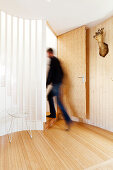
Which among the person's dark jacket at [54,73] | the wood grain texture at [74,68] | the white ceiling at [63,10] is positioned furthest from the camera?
the wood grain texture at [74,68]

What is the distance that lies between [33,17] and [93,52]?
1.30 m

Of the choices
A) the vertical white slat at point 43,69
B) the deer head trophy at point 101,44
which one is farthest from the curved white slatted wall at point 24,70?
the deer head trophy at point 101,44

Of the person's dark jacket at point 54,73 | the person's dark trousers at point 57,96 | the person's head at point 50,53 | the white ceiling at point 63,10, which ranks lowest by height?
the person's dark trousers at point 57,96

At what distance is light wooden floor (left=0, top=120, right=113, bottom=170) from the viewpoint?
1.19 meters

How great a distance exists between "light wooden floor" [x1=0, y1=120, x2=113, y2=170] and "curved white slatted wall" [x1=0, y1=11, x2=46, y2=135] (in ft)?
1.21

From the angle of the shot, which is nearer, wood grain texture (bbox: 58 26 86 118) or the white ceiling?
the white ceiling

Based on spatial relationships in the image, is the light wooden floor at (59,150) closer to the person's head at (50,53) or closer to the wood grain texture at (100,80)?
the wood grain texture at (100,80)

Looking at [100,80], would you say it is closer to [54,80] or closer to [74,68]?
[74,68]

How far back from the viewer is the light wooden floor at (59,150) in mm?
1186

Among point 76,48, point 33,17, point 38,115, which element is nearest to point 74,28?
point 76,48

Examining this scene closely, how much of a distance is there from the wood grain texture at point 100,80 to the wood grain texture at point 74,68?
9.3 inches

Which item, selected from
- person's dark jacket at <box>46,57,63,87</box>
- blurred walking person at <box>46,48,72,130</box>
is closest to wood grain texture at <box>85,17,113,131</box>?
blurred walking person at <box>46,48,72,130</box>

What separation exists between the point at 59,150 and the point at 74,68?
1533 mm

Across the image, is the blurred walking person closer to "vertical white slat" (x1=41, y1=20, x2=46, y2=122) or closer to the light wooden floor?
"vertical white slat" (x1=41, y1=20, x2=46, y2=122)
